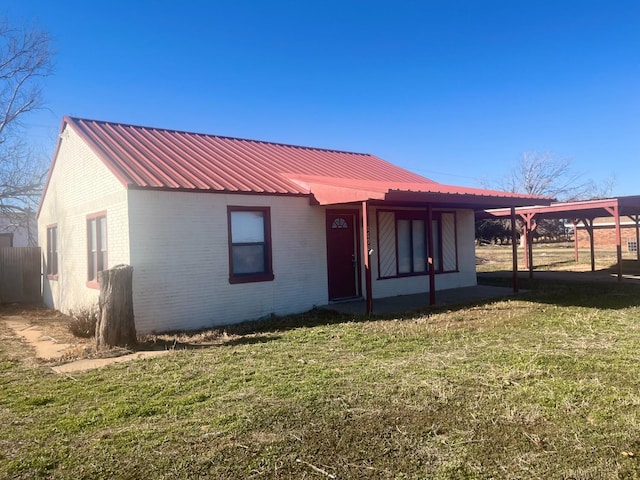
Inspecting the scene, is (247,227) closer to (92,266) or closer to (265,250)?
(265,250)

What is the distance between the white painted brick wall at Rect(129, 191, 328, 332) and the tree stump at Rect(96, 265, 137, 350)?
103 centimetres

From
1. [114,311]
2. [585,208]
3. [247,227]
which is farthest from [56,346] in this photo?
[585,208]

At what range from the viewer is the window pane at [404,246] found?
1360 centimetres

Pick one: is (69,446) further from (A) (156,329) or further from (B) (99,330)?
(A) (156,329)

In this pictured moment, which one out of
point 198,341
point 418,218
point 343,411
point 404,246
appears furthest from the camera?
point 418,218

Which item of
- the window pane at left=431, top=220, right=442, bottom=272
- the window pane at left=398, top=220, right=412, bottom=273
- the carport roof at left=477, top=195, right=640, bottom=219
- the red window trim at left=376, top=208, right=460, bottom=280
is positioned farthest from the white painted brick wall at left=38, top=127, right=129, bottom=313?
the carport roof at left=477, top=195, right=640, bottom=219

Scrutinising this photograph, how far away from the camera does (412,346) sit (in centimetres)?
720

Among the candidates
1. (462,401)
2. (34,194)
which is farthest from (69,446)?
(34,194)

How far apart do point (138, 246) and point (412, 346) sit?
5.24 m

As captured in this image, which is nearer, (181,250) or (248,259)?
(181,250)

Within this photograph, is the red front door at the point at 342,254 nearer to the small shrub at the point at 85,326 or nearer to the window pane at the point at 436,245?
the window pane at the point at 436,245

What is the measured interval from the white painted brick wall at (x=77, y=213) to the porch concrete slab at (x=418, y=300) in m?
4.99

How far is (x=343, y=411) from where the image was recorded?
4547 mm

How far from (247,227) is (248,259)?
2.30ft
